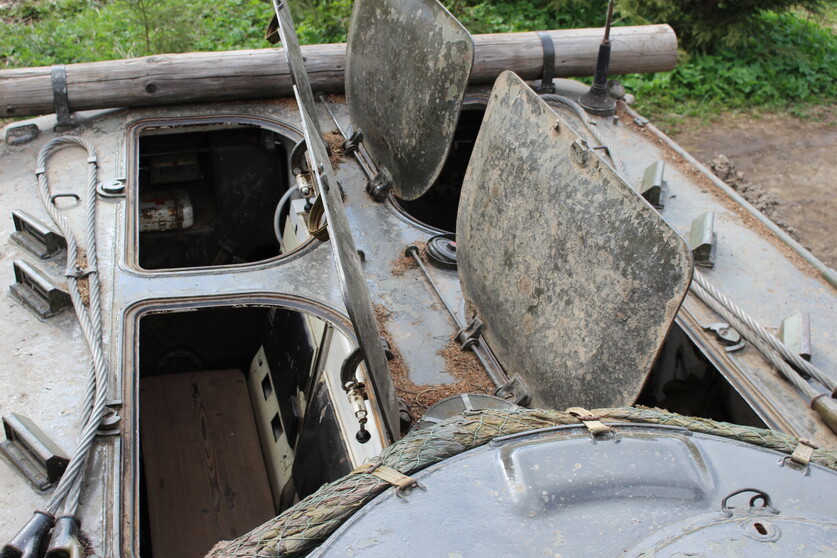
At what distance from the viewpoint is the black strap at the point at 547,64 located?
14.0ft

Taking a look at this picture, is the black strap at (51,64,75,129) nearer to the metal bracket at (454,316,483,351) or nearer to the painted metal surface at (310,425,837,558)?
the metal bracket at (454,316,483,351)

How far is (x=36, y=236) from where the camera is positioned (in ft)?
10.1

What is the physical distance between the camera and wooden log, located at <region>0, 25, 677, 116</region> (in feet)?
12.7

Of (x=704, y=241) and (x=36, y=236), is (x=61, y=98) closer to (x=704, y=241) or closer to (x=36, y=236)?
(x=36, y=236)

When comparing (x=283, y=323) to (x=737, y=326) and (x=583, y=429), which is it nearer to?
(x=737, y=326)

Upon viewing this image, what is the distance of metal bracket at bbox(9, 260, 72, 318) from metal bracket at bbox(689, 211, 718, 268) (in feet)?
6.69

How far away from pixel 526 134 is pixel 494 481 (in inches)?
43.9

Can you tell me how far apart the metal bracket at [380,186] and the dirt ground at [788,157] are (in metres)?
3.60

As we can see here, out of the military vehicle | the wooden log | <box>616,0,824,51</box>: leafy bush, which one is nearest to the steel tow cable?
the military vehicle

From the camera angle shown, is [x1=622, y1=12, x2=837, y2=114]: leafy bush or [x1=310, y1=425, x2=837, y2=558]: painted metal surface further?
[x1=622, y1=12, x2=837, y2=114]: leafy bush

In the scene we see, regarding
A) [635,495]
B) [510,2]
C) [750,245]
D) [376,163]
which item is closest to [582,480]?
[635,495]

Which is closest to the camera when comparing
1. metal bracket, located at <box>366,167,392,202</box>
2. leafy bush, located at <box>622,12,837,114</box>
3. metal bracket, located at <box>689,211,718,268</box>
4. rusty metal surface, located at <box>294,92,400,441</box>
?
rusty metal surface, located at <box>294,92,400,441</box>

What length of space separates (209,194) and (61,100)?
0.98 m

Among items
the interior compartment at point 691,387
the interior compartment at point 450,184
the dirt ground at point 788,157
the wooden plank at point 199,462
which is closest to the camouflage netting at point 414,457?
the interior compartment at point 691,387
